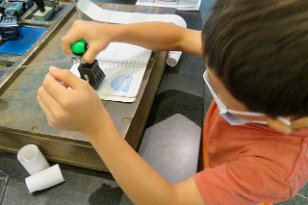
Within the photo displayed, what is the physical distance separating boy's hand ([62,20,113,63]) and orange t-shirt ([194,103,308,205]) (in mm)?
335

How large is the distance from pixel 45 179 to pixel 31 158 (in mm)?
53

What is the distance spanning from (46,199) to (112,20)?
52 centimetres

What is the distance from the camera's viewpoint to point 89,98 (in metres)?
0.48

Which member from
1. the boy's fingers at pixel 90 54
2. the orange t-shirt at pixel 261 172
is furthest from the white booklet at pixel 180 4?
the orange t-shirt at pixel 261 172

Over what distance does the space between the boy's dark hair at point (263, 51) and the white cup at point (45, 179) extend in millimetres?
401

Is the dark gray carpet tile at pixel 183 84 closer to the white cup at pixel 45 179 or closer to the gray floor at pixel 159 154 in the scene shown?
the gray floor at pixel 159 154

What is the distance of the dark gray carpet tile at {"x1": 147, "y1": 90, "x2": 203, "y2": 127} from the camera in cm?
73

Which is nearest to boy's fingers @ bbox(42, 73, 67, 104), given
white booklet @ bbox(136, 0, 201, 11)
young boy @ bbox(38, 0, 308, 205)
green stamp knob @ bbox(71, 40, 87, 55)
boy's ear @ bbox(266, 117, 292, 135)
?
young boy @ bbox(38, 0, 308, 205)

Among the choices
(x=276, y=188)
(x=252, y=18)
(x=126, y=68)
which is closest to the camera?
(x=252, y=18)

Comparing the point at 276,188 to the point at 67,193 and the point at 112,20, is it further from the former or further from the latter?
the point at 112,20

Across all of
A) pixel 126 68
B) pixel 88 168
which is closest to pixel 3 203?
pixel 88 168

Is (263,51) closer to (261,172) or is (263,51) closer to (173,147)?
(261,172)

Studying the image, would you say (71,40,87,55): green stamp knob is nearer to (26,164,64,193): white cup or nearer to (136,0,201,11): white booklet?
(26,164,64,193): white cup

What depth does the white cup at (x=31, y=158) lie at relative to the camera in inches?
23.5
